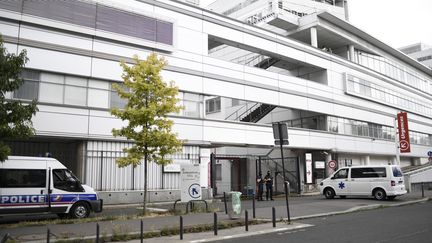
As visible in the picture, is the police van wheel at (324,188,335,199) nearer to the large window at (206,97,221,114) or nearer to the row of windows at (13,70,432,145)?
the row of windows at (13,70,432,145)

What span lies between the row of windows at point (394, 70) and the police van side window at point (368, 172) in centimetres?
2324

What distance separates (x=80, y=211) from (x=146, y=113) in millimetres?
4624

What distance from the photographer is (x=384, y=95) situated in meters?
44.7

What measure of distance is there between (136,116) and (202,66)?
405 inches

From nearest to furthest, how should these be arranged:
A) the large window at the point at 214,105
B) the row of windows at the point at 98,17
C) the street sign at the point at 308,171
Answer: the row of windows at the point at 98,17, the street sign at the point at 308,171, the large window at the point at 214,105

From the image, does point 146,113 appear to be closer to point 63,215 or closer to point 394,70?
point 63,215

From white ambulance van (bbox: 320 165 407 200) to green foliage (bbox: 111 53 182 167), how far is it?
465 inches

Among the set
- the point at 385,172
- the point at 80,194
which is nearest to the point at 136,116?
the point at 80,194

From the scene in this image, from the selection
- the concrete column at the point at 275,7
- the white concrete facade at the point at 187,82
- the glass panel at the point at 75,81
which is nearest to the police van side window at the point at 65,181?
the white concrete facade at the point at 187,82

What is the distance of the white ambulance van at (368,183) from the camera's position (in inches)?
887

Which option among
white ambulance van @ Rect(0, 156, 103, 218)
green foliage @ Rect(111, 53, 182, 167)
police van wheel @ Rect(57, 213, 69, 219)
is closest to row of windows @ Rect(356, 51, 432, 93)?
green foliage @ Rect(111, 53, 182, 167)

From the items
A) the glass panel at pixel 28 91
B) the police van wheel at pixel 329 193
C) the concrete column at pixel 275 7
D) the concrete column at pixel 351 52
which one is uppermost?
the concrete column at pixel 275 7

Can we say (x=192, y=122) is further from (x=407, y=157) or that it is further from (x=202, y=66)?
(x=407, y=157)

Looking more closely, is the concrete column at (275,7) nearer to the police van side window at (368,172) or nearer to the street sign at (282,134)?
the police van side window at (368,172)
